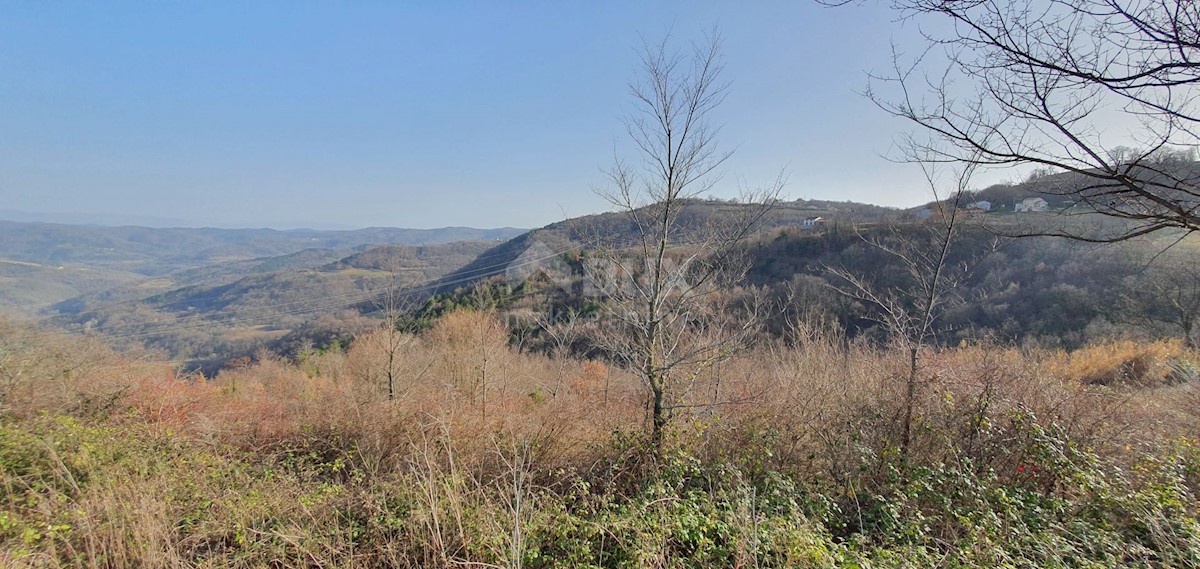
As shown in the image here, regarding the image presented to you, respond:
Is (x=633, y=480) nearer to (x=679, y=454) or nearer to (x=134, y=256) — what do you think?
(x=679, y=454)

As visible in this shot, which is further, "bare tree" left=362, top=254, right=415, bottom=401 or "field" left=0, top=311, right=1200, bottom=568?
"bare tree" left=362, top=254, right=415, bottom=401

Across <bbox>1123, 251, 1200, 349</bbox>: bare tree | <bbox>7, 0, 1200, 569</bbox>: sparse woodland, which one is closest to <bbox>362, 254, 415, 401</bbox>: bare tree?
<bbox>7, 0, 1200, 569</bbox>: sparse woodland

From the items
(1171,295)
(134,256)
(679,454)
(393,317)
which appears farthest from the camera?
(134,256)

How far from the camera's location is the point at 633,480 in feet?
16.5

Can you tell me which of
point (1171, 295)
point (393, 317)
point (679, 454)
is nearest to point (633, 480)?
point (679, 454)

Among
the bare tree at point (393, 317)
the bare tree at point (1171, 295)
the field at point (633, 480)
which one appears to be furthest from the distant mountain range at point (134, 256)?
the field at point (633, 480)

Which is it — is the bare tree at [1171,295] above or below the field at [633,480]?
above

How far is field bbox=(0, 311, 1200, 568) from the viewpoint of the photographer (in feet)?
10.9

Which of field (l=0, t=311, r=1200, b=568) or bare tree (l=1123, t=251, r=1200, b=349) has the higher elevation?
bare tree (l=1123, t=251, r=1200, b=349)

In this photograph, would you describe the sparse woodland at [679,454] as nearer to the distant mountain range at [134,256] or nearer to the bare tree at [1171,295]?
the bare tree at [1171,295]

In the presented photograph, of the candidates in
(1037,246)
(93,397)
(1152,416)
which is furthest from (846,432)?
(1037,246)

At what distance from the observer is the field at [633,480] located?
131 inches

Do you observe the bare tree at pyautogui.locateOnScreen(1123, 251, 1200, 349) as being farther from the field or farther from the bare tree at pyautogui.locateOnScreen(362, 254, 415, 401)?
the bare tree at pyautogui.locateOnScreen(362, 254, 415, 401)

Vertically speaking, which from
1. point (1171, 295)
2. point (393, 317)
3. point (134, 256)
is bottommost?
point (134, 256)
